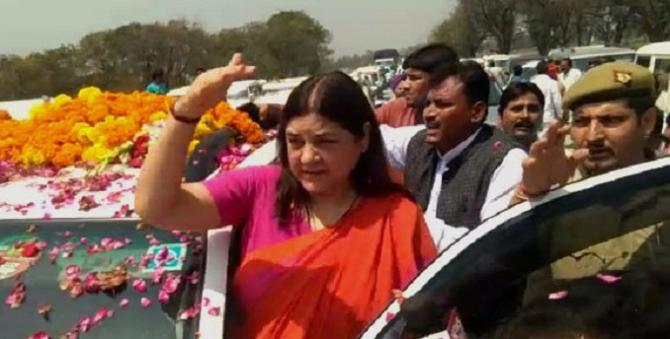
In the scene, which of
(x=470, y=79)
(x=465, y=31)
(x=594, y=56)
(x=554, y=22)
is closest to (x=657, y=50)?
(x=594, y=56)

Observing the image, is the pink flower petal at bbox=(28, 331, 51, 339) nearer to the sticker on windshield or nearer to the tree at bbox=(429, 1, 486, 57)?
the sticker on windshield

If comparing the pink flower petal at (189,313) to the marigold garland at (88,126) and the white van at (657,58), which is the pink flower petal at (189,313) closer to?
the marigold garland at (88,126)

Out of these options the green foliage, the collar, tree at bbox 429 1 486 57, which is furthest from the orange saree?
tree at bbox 429 1 486 57

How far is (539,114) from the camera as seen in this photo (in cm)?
518

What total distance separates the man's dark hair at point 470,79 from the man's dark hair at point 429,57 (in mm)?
1184

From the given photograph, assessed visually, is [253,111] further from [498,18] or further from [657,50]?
[498,18]

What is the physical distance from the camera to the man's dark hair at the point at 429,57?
503cm

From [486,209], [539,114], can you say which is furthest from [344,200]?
[539,114]

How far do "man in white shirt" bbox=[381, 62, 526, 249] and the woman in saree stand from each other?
20.3 inches

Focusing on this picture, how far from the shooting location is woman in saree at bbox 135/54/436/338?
248 cm

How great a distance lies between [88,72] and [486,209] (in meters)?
46.6

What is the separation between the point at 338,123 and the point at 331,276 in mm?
404

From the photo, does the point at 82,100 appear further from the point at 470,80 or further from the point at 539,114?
the point at 539,114

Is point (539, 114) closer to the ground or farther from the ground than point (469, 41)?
farther from the ground
